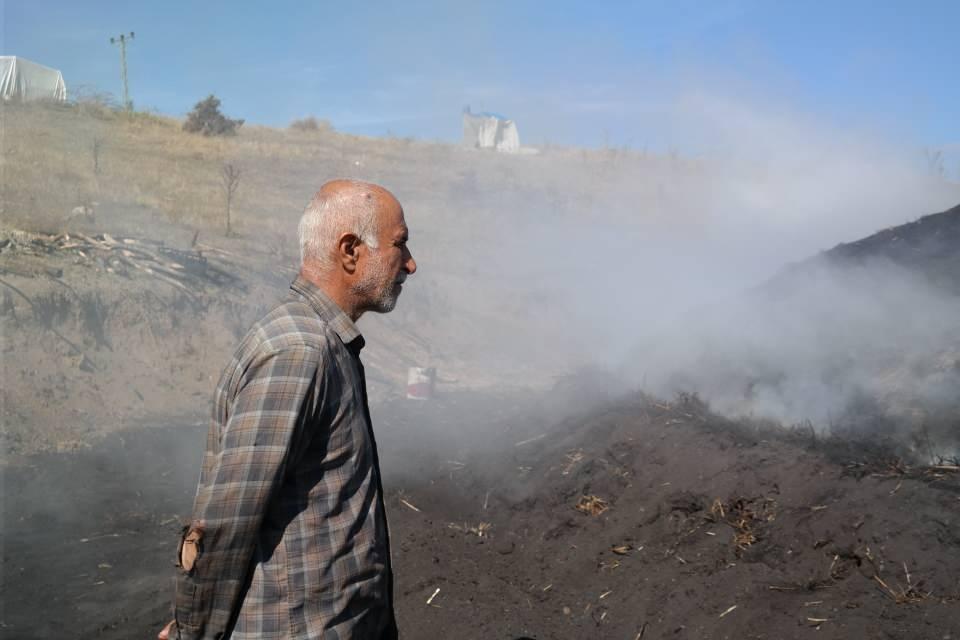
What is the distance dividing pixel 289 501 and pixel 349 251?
0.62m

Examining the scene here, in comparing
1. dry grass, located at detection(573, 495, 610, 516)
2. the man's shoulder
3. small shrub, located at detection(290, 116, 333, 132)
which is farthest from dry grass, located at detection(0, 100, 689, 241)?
the man's shoulder

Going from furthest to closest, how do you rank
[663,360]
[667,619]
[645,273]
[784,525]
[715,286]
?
1. [645,273]
2. [715,286]
3. [663,360]
4. [784,525]
5. [667,619]

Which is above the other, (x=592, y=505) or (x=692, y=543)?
(x=692, y=543)

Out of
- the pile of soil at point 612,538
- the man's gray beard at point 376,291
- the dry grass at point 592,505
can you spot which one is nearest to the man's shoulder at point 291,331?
the man's gray beard at point 376,291

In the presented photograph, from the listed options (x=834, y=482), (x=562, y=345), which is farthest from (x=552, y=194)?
(x=834, y=482)

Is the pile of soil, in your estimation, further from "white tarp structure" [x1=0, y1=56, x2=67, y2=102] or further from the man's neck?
"white tarp structure" [x1=0, y1=56, x2=67, y2=102]

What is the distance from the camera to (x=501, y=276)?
17469 mm

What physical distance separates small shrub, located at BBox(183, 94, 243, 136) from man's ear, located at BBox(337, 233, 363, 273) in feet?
83.4

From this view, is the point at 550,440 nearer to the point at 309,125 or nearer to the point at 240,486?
the point at 240,486

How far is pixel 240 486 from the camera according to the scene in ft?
5.12

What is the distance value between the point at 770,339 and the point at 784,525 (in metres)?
3.05

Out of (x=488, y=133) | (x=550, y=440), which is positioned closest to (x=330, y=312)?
(x=550, y=440)

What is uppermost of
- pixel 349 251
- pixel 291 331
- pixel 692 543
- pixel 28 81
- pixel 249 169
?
pixel 28 81

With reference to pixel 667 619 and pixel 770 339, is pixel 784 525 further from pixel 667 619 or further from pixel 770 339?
pixel 770 339
